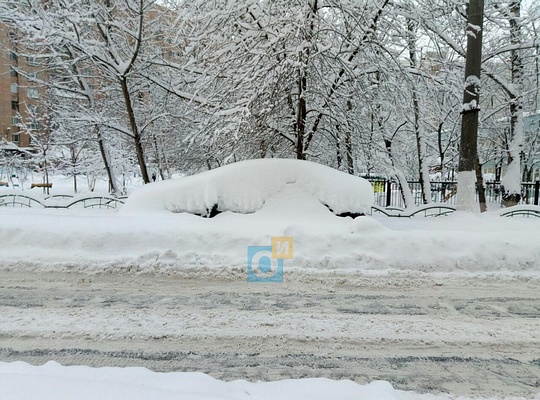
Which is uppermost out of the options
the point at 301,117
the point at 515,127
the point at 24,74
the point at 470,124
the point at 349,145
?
the point at 24,74

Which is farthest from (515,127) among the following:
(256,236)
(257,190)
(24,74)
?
(24,74)

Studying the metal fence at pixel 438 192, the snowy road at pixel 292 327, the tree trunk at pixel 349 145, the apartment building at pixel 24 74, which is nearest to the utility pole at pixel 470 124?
the tree trunk at pixel 349 145

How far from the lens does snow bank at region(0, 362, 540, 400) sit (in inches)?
79.1

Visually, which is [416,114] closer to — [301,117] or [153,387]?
[301,117]

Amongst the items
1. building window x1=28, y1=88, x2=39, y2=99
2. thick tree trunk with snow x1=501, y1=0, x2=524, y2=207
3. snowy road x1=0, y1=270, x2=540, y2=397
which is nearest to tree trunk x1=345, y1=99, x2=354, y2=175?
snowy road x1=0, y1=270, x2=540, y2=397

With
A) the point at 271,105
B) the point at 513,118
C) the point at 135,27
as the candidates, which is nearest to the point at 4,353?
the point at 271,105

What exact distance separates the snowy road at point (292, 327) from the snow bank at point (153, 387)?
9.3 inches

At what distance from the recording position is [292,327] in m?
3.46

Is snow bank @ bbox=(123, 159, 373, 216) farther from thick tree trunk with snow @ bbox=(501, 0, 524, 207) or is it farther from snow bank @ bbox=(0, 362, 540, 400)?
thick tree trunk with snow @ bbox=(501, 0, 524, 207)

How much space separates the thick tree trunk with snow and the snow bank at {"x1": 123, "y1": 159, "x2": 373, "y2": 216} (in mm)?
8019

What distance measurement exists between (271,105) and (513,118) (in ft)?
30.0

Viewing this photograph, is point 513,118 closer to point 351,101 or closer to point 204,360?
point 351,101

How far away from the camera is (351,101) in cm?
855

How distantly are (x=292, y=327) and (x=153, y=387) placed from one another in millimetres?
1554
